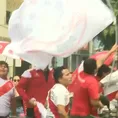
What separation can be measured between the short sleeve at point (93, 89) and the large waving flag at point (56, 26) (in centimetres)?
54

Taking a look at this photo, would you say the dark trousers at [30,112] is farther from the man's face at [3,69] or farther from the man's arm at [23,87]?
the man's face at [3,69]

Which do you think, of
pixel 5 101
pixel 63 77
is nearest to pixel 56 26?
pixel 63 77

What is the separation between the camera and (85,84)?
619 centimetres

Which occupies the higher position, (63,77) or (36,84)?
(63,77)

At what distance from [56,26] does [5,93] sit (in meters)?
1.82

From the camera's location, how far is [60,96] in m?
5.91

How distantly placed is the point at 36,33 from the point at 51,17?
27cm

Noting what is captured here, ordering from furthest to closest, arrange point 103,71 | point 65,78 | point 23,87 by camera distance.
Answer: point 23,87, point 103,71, point 65,78

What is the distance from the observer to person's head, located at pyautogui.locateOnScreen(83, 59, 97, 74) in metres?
6.23

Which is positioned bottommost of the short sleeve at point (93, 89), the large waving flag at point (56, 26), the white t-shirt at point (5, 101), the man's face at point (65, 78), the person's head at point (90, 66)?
the white t-shirt at point (5, 101)

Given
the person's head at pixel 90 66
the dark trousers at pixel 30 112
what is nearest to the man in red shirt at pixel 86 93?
the person's head at pixel 90 66

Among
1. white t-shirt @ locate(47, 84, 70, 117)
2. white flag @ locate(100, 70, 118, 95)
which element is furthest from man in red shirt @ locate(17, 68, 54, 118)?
white t-shirt @ locate(47, 84, 70, 117)

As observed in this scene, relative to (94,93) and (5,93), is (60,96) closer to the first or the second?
(94,93)

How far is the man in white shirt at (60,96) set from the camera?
5.92 meters
